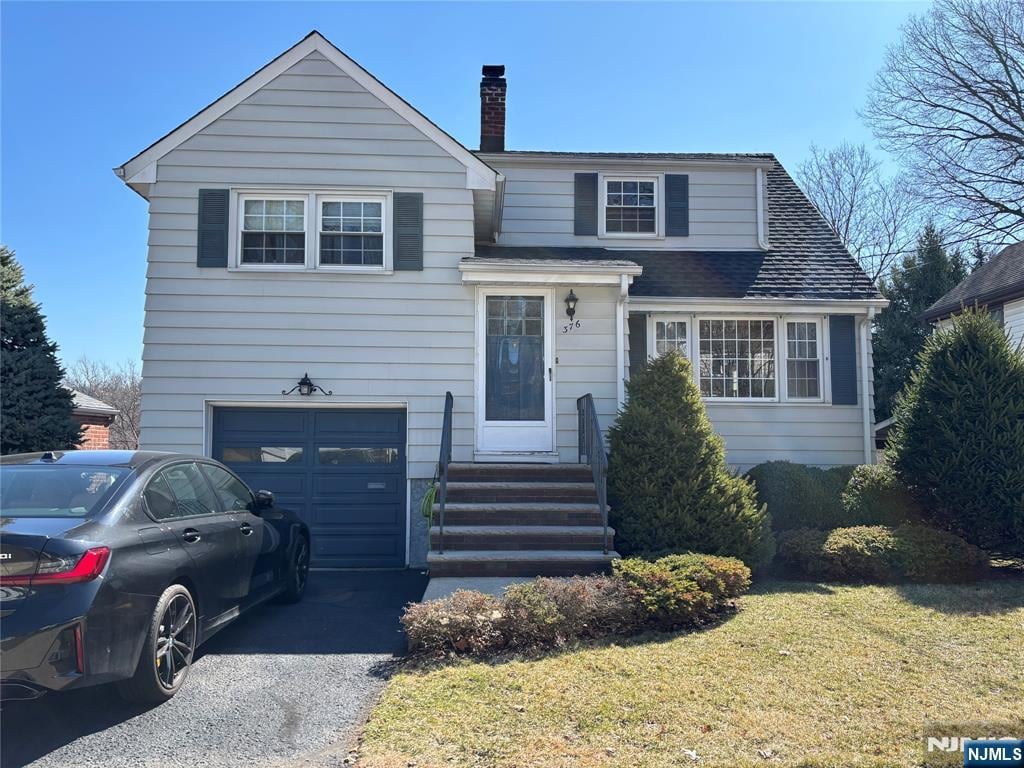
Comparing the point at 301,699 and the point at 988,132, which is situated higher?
the point at 988,132

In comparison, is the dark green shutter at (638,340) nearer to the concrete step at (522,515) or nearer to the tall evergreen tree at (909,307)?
the concrete step at (522,515)

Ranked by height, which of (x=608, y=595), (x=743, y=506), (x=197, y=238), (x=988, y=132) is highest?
(x=988, y=132)

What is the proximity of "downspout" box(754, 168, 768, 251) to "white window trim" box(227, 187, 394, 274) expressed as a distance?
6338 millimetres

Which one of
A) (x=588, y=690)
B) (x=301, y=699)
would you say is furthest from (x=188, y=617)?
(x=588, y=690)

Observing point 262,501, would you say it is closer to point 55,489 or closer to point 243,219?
point 55,489

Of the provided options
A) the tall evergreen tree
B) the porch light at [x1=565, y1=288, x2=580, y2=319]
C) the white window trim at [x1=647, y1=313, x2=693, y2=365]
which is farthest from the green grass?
the tall evergreen tree

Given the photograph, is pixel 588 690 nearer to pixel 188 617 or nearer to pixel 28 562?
pixel 188 617

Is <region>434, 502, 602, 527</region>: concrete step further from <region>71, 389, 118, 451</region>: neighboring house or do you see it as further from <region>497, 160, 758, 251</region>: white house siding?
<region>71, 389, 118, 451</region>: neighboring house

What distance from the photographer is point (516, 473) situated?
8570 mm

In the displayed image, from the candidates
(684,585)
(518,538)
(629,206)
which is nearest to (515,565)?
(518,538)

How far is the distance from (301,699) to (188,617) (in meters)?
0.93

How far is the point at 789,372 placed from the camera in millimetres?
11000

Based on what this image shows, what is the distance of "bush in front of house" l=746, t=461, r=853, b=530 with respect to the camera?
9.16 m
